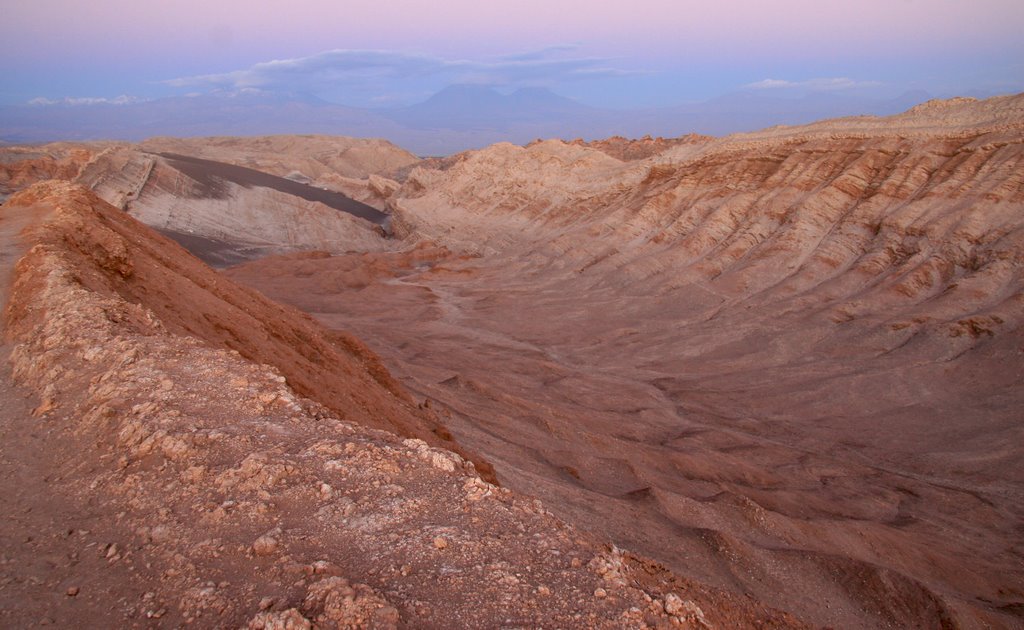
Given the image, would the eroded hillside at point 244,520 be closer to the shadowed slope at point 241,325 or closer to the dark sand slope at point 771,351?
the shadowed slope at point 241,325

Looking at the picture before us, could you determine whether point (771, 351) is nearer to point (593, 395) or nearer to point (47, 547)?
point (593, 395)

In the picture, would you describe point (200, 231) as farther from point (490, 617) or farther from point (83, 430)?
point (490, 617)

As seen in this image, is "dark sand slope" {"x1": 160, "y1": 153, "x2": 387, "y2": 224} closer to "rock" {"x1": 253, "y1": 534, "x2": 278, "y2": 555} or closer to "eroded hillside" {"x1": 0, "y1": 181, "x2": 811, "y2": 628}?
"eroded hillside" {"x1": 0, "y1": 181, "x2": 811, "y2": 628}

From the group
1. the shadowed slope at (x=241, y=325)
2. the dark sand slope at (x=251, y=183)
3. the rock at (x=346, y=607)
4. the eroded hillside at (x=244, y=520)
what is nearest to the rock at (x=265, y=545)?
the eroded hillside at (x=244, y=520)

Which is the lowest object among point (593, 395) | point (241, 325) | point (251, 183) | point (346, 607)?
point (251, 183)

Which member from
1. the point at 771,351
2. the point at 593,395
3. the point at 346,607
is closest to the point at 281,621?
the point at 346,607

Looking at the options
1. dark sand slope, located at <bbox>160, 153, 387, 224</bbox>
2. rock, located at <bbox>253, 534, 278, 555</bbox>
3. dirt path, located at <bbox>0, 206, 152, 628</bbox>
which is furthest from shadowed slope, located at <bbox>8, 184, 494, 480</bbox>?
dark sand slope, located at <bbox>160, 153, 387, 224</bbox>
